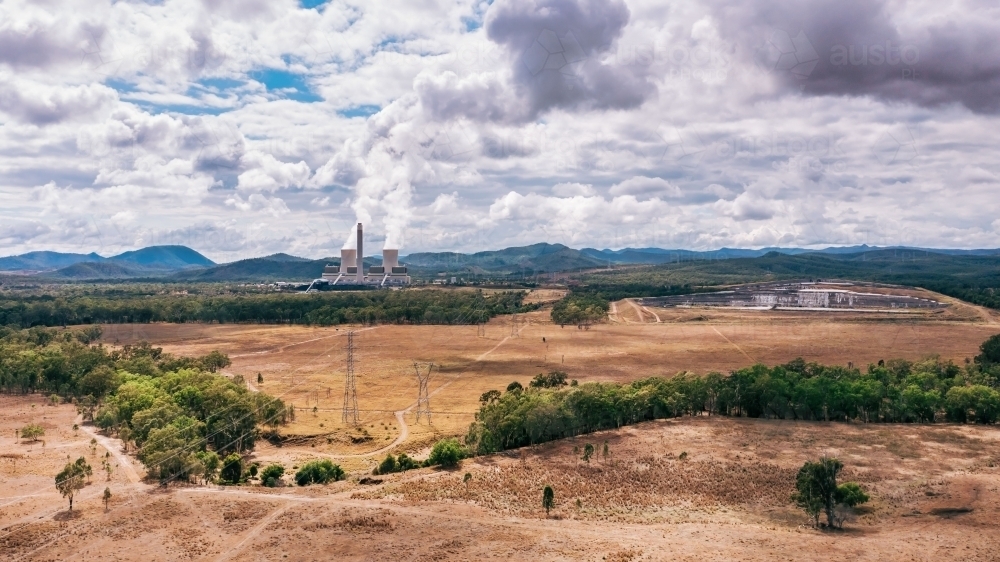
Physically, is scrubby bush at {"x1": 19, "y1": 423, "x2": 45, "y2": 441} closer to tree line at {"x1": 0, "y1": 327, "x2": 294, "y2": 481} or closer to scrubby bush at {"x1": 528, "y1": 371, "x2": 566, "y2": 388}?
tree line at {"x1": 0, "y1": 327, "x2": 294, "y2": 481}

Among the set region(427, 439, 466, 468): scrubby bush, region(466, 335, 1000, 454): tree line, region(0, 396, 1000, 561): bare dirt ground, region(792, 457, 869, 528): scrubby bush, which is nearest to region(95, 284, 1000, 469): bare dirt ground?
region(427, 439, 466, 468): scrubby bush

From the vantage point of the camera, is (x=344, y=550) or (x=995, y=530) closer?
(x=344, y=550)

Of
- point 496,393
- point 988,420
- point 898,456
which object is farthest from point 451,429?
point 988,420

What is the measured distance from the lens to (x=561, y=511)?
50.1 metres

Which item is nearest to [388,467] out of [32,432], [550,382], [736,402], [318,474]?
[318,474]

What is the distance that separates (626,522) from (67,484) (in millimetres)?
41674

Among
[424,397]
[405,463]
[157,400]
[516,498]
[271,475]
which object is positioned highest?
[157,400]

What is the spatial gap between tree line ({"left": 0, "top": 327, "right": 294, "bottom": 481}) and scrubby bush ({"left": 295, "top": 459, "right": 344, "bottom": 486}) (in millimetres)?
7931

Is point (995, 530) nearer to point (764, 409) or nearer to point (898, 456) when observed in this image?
point (898, 456)

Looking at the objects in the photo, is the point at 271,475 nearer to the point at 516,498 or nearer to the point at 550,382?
the point at 516,498

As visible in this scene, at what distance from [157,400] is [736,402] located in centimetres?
6703

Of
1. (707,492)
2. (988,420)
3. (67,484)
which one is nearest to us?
(67,484)

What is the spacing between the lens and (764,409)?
262 feet

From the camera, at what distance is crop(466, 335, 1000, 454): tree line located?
226ft
